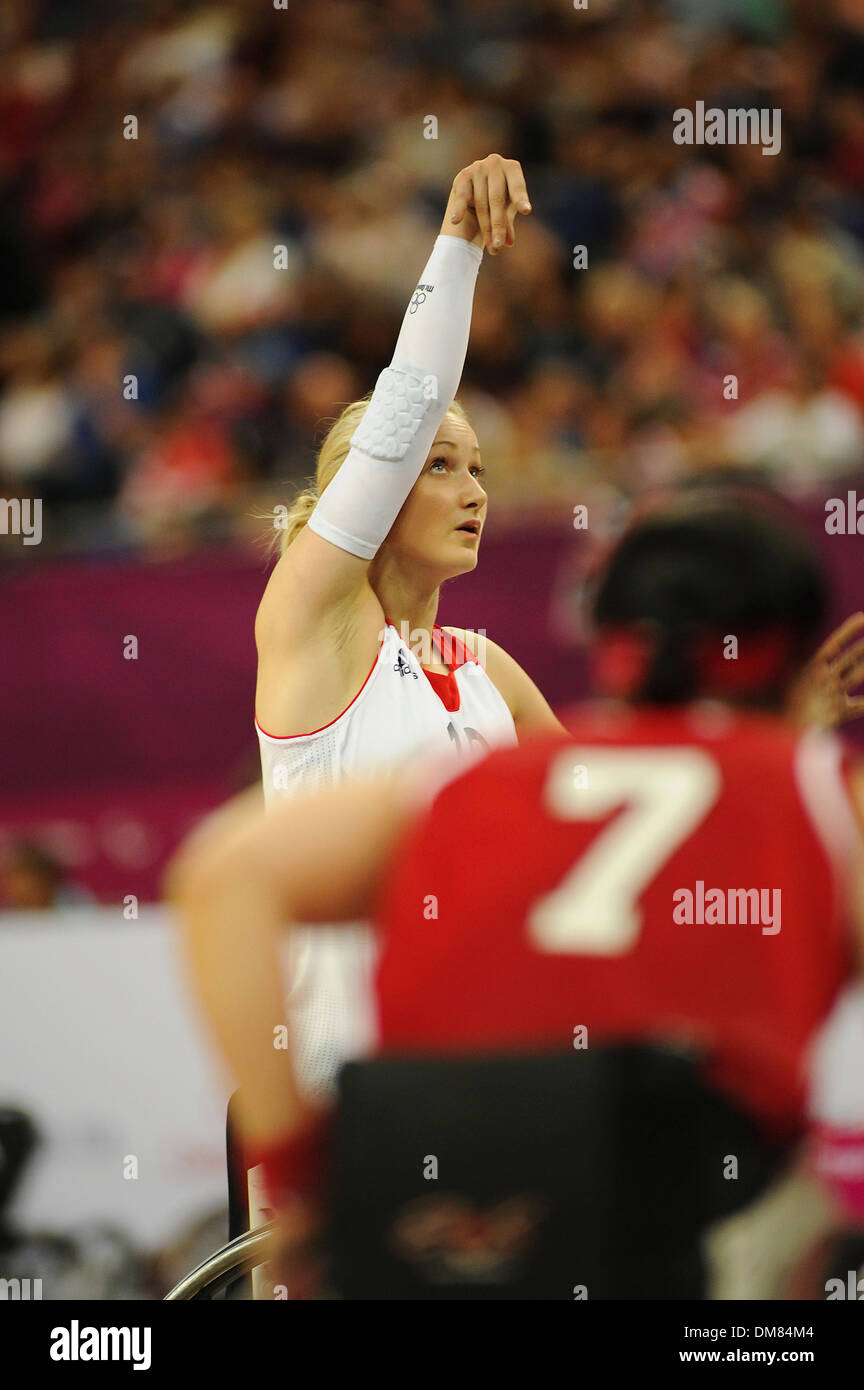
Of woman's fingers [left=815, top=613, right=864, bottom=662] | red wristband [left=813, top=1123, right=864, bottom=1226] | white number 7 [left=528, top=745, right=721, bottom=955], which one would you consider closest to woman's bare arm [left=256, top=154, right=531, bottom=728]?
woman's fingers [left=815, top=613, right=864, bottom=662]

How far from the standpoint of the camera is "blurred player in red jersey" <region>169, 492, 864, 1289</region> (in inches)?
54.8

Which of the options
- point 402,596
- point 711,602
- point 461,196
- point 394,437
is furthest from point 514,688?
point 711,602

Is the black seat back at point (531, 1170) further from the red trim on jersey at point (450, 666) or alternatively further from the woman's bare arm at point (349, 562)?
the red trim on jersey at point (450, 666)

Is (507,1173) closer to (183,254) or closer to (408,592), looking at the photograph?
(408,592)

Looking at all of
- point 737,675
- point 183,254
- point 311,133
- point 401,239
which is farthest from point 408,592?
point 311,133

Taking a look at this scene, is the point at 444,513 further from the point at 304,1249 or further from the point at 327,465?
the point at 304,1249

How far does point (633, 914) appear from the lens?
4.56 feet

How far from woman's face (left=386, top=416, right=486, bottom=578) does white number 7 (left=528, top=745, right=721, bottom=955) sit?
1521 millimetres

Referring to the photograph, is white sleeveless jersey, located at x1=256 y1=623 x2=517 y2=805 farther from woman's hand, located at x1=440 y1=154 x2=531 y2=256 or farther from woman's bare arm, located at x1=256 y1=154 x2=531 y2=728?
woman's hand, located at x1=440 y1=154 x2=531 y2=256

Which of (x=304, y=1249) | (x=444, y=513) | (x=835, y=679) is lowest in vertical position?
→ (x=304, y=1249)

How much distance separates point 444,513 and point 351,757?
50 centimetres

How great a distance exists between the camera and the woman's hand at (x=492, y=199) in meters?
2.70
